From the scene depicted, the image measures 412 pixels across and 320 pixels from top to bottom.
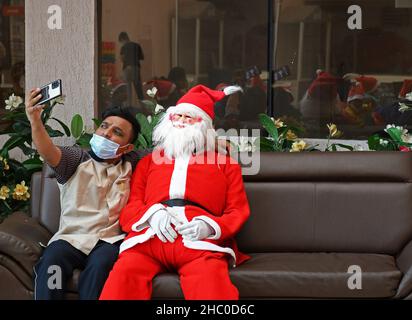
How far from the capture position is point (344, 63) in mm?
6156

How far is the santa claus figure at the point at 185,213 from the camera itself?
3.63 meters

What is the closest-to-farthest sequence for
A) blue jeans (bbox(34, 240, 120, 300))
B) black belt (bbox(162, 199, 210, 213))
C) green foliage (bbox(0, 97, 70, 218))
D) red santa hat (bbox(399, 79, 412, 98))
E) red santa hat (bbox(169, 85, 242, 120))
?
blue jeans (bbox(34, 240, 120, 300))
black belt (bbox(162, 199, 210, 213))
red santa hat (bbox(169, 85, 242, 120))
green foliage (bbox(0, 97, 70, 218))
red santa hat (bbox(399, 79, 412, 98))

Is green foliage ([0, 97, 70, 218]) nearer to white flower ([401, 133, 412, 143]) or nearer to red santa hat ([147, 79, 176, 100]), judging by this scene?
red santa hat ([147, 79, 176, 100])

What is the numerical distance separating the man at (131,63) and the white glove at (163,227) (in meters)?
2.55

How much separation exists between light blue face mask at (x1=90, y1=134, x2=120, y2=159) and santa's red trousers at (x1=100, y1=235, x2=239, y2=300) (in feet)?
1.78

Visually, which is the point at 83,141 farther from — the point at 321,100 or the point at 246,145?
the point at 321,100

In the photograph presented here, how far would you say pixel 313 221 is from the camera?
4.30 m

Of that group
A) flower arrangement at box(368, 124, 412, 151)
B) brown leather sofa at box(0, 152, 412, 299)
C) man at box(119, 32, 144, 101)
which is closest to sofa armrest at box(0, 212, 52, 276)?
brown leather sofa at box(0, 152, 412, 299)

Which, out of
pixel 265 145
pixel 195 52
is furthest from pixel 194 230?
pixel 195 52

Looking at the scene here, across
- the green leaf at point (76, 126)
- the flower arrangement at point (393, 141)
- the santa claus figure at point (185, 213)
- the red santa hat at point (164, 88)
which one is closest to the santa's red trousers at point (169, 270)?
the santa claus figure at point (185, 213)

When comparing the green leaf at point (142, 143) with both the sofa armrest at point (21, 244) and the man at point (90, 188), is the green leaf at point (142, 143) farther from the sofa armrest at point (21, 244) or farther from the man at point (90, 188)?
the sofa armrest at point (21, 244)

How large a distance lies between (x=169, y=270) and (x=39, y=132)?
3.10 feet

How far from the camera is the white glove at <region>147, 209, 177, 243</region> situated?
3.81m

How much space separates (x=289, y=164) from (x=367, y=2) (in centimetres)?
219
